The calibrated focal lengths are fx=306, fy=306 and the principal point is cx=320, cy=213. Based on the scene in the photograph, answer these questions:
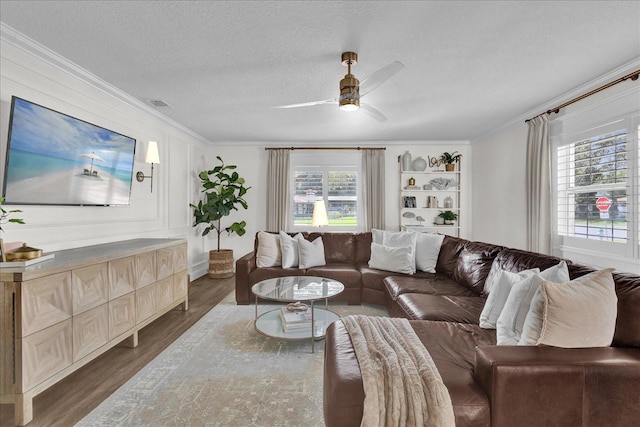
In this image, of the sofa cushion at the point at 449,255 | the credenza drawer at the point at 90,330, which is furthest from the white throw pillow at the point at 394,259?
the credenza drawer at the point at 90,330

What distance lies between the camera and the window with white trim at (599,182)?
272 cm

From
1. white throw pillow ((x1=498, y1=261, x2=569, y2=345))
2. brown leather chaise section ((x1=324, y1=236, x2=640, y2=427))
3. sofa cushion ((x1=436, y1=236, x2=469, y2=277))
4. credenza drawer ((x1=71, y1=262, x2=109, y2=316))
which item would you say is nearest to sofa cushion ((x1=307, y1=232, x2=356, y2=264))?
sofa cushion ((x1=436, y1=236, x2=469, y2=277))

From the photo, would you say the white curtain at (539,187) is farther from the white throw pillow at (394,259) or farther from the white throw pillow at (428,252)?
the white throw pillow at (394,259)

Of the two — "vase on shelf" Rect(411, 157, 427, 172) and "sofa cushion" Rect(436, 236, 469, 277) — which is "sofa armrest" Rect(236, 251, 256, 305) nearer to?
"sofa cushion" Rect(436, 236, 469, 277)

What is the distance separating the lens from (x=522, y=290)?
175 centimetres

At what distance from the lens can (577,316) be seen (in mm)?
1421

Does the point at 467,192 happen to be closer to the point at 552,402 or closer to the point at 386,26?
the point at 386,26

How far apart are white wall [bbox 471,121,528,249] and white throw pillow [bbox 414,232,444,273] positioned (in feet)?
4.29

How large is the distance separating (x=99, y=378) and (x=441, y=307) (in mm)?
2593

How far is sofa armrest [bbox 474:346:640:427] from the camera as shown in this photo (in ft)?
4.17

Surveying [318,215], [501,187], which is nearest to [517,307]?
[318,215]

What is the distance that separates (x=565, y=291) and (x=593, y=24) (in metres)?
1.92

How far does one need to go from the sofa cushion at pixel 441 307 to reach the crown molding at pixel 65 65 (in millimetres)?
3524

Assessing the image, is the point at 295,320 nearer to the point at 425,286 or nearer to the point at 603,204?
the point at 425,286
